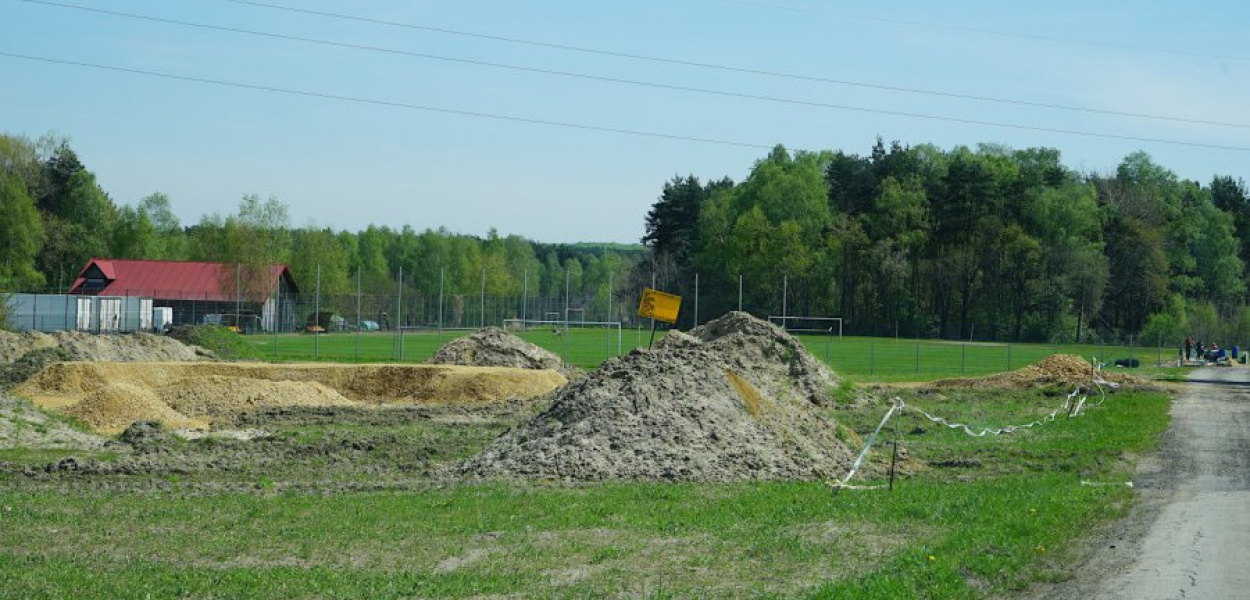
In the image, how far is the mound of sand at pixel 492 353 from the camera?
152ft

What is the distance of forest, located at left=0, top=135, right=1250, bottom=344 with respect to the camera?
Answer: 9694cm

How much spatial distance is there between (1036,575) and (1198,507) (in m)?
5.90

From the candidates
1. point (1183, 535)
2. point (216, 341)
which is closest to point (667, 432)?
point (1183, 535)

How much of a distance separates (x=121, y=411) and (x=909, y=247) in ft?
271

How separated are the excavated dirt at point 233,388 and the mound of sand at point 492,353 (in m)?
5.81

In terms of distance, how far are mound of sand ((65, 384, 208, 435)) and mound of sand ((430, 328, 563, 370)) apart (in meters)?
16.9

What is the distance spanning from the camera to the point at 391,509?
606 inches

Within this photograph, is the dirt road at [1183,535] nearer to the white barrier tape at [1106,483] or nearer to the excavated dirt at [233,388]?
the white barrier tape at [1106,483]

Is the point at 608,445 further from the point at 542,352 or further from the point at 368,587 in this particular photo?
the point at 542,352

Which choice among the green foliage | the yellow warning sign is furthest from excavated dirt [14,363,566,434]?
the green foliage

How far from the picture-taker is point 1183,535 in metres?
14.3

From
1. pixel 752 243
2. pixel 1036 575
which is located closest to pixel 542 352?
pixel 1036 575

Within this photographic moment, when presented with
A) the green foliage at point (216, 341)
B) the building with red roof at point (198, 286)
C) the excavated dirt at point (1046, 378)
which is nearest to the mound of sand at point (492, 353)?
the green foliage at point (216, 341)

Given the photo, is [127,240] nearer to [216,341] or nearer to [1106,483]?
[216,341]
